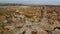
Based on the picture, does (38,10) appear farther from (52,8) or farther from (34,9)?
(52,8)

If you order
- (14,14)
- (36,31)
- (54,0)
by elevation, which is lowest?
(36,31)

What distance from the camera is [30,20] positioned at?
1.21 m

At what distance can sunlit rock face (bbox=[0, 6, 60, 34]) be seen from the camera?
1.14m

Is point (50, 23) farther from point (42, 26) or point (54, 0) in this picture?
point (54, 0)

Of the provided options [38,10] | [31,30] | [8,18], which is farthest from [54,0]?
[8,18]

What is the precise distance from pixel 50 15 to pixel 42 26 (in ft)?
0.52

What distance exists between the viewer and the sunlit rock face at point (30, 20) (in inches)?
44.9

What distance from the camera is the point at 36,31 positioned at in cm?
114

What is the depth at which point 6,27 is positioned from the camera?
117 centimetres

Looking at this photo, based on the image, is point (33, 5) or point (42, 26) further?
point (33, 5)

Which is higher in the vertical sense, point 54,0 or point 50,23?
point 54,0

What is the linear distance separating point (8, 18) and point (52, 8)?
46 cm

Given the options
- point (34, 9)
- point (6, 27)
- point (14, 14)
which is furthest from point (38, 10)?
point (6, 27)

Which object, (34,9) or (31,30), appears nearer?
(31,30)
